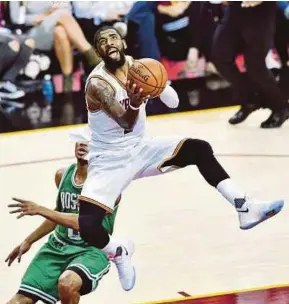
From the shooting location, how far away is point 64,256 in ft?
22.4

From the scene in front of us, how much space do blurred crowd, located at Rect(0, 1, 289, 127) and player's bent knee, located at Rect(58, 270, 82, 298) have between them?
23.1ft

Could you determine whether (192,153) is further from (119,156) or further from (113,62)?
(113,62)

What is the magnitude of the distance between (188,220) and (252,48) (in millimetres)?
3916

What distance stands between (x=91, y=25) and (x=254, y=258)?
569 cm

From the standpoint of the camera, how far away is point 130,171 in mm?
6871

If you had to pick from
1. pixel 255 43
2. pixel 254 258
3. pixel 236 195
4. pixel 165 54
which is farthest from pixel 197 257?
pixel 165 54

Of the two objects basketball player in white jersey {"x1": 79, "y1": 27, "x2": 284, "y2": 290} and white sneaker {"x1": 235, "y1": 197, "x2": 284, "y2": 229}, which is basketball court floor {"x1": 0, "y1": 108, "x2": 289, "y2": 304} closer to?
white sneaker {"x1": 235, "y1": 197, "x2": 284, "y2": 229}

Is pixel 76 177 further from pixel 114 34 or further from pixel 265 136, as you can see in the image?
pixel 265 136

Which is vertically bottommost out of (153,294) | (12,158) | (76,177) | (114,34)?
(12,158)

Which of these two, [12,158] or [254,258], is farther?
[12,158]

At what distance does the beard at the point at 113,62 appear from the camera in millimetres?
6715

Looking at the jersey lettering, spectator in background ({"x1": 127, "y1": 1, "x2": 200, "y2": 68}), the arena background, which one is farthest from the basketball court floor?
the jersey lettering

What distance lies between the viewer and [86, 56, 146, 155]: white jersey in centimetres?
673

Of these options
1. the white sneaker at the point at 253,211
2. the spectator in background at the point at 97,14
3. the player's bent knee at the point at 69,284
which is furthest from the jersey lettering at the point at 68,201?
the spectator in background at the point at 97,14
